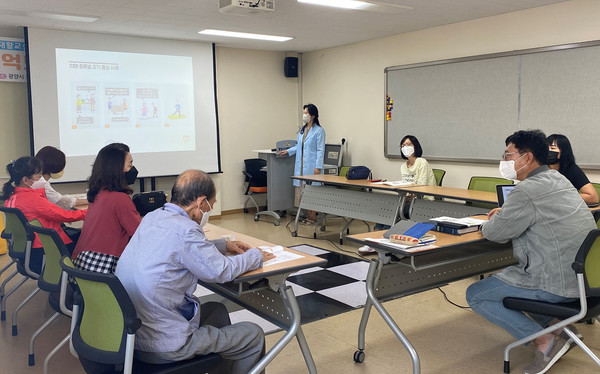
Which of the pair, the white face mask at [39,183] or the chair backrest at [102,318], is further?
the white face mask at [39,183]

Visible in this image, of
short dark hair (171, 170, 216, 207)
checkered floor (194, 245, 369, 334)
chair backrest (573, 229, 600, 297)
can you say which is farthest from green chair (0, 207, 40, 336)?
chair backrest (573, 229, 600, 297)

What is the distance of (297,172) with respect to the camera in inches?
283

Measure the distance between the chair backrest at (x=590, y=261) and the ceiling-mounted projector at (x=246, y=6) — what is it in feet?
11.0

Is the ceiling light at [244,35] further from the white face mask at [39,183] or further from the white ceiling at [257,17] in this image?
the white face mask at [39,183]

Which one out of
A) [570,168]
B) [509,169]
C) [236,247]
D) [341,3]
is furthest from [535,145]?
[341,3]

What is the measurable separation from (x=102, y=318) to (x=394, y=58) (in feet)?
19.0

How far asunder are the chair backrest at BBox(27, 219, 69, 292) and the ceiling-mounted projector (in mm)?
2562


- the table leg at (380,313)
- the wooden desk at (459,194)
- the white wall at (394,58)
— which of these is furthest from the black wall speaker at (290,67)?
the table leg at (380,313)

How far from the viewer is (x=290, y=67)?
834cm

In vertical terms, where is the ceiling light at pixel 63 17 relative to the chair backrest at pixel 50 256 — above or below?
above

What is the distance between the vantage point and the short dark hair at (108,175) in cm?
292

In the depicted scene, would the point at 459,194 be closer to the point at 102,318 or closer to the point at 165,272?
the point at 165,272

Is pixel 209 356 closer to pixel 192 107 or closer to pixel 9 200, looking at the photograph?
pixel 9 200

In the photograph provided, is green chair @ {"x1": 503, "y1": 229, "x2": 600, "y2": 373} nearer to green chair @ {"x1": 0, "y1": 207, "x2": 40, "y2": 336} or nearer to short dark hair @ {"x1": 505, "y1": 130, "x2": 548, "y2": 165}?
short dark hair @ {"x1": 505, "y1": 130, "x2": 548, "y2": 165}
